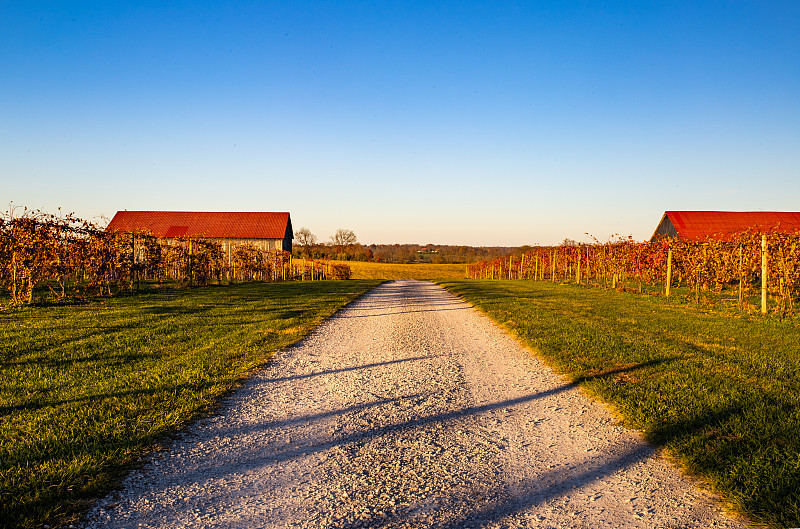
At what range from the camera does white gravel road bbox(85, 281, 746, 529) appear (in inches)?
104

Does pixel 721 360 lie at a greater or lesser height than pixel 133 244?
lesser

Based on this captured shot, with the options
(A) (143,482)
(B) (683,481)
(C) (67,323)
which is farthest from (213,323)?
(B) (683,481)

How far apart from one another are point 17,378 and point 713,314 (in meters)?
14.4

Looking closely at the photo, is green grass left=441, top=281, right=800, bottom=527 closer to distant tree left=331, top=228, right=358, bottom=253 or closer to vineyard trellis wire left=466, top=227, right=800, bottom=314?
vineyard trellis wire left=466, top=227, right=800, bottom=314

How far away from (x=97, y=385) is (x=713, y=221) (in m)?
50.9

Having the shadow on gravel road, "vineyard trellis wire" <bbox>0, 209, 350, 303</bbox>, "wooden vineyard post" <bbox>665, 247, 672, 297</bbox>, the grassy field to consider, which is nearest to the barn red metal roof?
the grassy field

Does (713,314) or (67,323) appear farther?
(713,314)

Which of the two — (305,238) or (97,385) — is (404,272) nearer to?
(305,238)

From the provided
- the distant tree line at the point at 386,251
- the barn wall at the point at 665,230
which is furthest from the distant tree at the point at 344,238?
the barn wall at the point at 665,230

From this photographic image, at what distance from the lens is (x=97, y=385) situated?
4.98m

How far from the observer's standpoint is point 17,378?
5199 millimetres

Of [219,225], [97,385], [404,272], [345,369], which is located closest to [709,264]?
[345,369]

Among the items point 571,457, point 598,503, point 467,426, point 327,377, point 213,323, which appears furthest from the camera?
point 213,323

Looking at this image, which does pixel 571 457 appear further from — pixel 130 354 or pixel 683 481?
pixel 130 354
